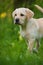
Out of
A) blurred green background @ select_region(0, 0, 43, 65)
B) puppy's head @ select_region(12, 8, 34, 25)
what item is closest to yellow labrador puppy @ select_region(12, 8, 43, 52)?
puppy's head @ select_region(12, 8, 34, 25)

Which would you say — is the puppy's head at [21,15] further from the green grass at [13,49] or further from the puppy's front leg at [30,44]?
the green grass at [13,49]

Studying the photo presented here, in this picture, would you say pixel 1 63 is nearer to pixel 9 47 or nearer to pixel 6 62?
pixel 6 62

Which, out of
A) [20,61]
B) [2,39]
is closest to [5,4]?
[2,39]

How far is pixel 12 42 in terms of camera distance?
9.16 m

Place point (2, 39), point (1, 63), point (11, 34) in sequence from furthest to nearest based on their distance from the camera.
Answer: point (11, 34), point (2, 39), point (1, 63)

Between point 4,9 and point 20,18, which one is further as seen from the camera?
point 4,9

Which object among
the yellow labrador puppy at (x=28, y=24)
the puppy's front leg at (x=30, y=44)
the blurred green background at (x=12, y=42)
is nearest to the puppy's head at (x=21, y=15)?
the yellow labrador puppy at (x=28, y=24)

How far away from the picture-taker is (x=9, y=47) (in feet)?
27.8

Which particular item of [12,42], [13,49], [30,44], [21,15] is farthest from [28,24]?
[12,42]

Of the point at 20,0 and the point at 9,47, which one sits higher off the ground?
the point at 20,0

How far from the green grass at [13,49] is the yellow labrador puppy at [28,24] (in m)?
0.29

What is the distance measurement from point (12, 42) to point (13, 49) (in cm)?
95

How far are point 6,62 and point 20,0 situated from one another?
19.1ft

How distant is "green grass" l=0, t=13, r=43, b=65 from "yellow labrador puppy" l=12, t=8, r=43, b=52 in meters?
0.29
